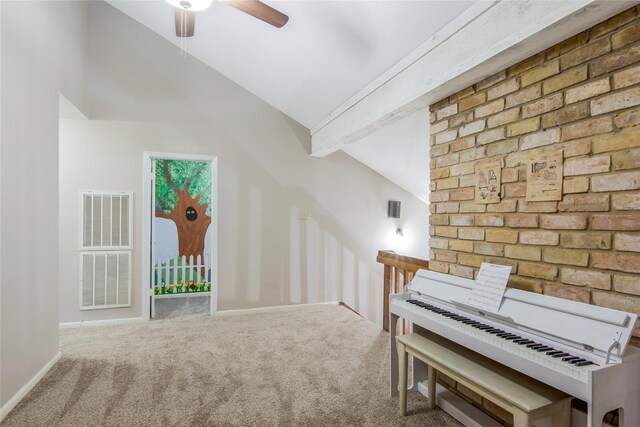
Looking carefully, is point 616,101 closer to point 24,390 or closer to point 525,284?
point 525,284

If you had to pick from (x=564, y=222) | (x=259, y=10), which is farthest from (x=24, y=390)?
(x=564, y=222)

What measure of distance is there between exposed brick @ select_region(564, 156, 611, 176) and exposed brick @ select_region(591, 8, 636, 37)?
524 mm

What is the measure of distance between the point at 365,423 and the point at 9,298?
7.42 feet

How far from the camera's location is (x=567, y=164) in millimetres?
1631

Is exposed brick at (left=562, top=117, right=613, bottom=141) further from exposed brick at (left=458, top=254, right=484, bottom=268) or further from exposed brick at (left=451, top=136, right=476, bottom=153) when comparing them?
exposed brick at (left=458, top=254, right=484, bottom=268)

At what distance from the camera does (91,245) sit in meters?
3.82

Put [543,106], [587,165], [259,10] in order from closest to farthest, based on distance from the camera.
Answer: [587,165] < [543,106] < [259,10]

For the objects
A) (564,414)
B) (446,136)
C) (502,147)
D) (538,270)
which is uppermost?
(446,136)

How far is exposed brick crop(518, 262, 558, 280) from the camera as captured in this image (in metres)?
1.70

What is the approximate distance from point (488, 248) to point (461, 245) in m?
0.22

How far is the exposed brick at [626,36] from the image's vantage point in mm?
1370

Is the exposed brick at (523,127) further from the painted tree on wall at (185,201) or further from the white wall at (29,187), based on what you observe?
the painted tree on wall at (185,201)

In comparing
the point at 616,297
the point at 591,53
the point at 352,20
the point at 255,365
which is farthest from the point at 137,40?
the point at 616,297

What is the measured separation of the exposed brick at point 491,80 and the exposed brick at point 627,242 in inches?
40.3
